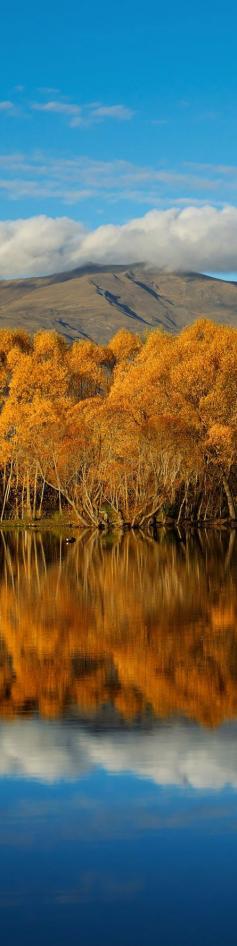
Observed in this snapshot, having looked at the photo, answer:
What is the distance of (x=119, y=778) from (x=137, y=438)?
61400 millimetres

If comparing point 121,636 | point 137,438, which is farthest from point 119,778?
point 137,438

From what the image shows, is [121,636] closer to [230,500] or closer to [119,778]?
[119,778]

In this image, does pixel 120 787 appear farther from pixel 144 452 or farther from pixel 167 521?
pixel 167 521

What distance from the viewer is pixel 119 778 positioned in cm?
1620

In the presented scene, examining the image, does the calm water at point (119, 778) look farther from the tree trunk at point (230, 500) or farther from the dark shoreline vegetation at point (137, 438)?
the tree trunk at point (230, 500)

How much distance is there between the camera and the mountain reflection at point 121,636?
21469mm

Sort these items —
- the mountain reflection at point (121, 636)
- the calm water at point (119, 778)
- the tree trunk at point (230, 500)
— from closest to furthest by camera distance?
the calm water at point (119, 778), the mountain reflection at point (121, 636), the tree trunk at point (230, 500)

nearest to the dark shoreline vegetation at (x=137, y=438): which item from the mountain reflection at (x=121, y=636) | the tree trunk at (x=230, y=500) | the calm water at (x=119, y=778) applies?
the tree trunk at (x=230, y=500)

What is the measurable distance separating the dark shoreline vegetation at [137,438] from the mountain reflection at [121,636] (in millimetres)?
21593

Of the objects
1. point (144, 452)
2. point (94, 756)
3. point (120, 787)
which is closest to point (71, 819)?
point (120, 787)

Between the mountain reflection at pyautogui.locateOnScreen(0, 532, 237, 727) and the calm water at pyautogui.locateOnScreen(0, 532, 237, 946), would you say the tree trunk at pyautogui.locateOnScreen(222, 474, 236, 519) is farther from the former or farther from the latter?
the calm water at pyautogui.locateOnScreen(0, 532, 237, 946)

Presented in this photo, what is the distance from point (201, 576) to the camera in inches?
1797

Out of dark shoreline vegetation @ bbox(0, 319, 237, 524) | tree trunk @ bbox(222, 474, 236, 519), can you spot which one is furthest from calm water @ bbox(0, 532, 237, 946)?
tree trunk @ bbox(222, 474, 236, 519)

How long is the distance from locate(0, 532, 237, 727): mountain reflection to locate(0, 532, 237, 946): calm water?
0.08 meters
